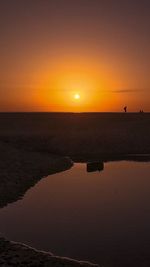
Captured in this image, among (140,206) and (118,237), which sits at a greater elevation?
(140,206)

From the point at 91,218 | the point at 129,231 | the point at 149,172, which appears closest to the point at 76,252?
the point at 129,231

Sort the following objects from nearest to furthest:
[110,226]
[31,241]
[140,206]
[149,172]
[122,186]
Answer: [31,241]
[110,226]
[140,206]
[122,186]
[149,172]

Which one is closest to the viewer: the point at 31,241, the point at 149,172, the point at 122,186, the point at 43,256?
the point at 43,256

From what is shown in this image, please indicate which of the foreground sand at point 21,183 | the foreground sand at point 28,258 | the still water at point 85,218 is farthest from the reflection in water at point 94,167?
the foreground sand at point 28,258

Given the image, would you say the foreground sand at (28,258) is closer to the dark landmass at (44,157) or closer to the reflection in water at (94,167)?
the dark landmass at (44,157)

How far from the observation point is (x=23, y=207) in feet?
83.1

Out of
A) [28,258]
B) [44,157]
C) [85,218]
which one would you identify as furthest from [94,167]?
[28,258]

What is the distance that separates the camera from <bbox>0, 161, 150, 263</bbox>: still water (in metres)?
17.5

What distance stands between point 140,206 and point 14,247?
30.6ft

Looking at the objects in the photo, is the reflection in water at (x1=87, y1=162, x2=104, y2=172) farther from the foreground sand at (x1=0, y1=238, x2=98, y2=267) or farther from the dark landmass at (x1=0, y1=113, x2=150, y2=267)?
the foreground sand at (x1=0, y1=238, x2=98, y2=267)

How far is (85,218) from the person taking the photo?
22.1 metres

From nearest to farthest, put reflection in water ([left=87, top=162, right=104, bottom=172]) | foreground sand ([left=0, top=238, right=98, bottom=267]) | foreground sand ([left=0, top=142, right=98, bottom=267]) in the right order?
foreground sand ([left=0, top=238, right=98, bottom=267]), foreground sand ([left=0, top=142, right=98, bottom=267]), reflection in water ([left=87, top=162, right=104, bottom=172])

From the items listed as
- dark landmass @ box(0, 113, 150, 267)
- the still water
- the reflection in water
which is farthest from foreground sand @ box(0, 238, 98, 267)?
the reflection in water

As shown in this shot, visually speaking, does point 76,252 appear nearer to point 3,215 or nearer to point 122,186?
point 3,215
